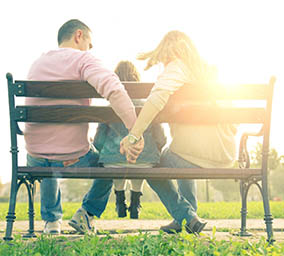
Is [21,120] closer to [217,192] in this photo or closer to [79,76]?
[79,76]

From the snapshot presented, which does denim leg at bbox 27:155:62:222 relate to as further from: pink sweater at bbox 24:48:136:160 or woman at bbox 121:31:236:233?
woman at bbox 121:31:236:233

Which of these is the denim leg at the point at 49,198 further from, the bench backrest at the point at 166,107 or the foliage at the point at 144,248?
the foliage at the point at 144,248

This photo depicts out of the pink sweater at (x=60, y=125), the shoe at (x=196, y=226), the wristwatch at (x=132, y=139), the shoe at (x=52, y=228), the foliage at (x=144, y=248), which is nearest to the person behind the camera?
the foliage at (x=144, y=248)

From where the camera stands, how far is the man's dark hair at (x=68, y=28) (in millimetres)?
4227

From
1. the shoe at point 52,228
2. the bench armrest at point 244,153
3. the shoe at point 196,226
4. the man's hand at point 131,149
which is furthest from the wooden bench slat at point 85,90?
the shoe at point 52,228

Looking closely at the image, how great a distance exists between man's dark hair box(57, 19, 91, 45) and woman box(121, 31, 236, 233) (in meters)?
0.65

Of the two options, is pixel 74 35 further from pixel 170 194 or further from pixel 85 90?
pixel 170 194

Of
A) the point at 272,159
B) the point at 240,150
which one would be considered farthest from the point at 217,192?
the point at 240,150

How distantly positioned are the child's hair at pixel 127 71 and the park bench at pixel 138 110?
42 centimetres

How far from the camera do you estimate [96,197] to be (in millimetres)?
4316

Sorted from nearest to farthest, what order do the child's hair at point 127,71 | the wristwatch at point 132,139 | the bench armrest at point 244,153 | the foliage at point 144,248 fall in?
the foliage at point 144,248
the wristwatch at point 132,139
the child's hair at point 127,71
the bench armrest at point 244,153

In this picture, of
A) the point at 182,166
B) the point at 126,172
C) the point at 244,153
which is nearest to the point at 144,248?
the point at 126,172

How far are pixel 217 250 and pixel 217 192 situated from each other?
4583cm

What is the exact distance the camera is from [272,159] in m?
36.2
